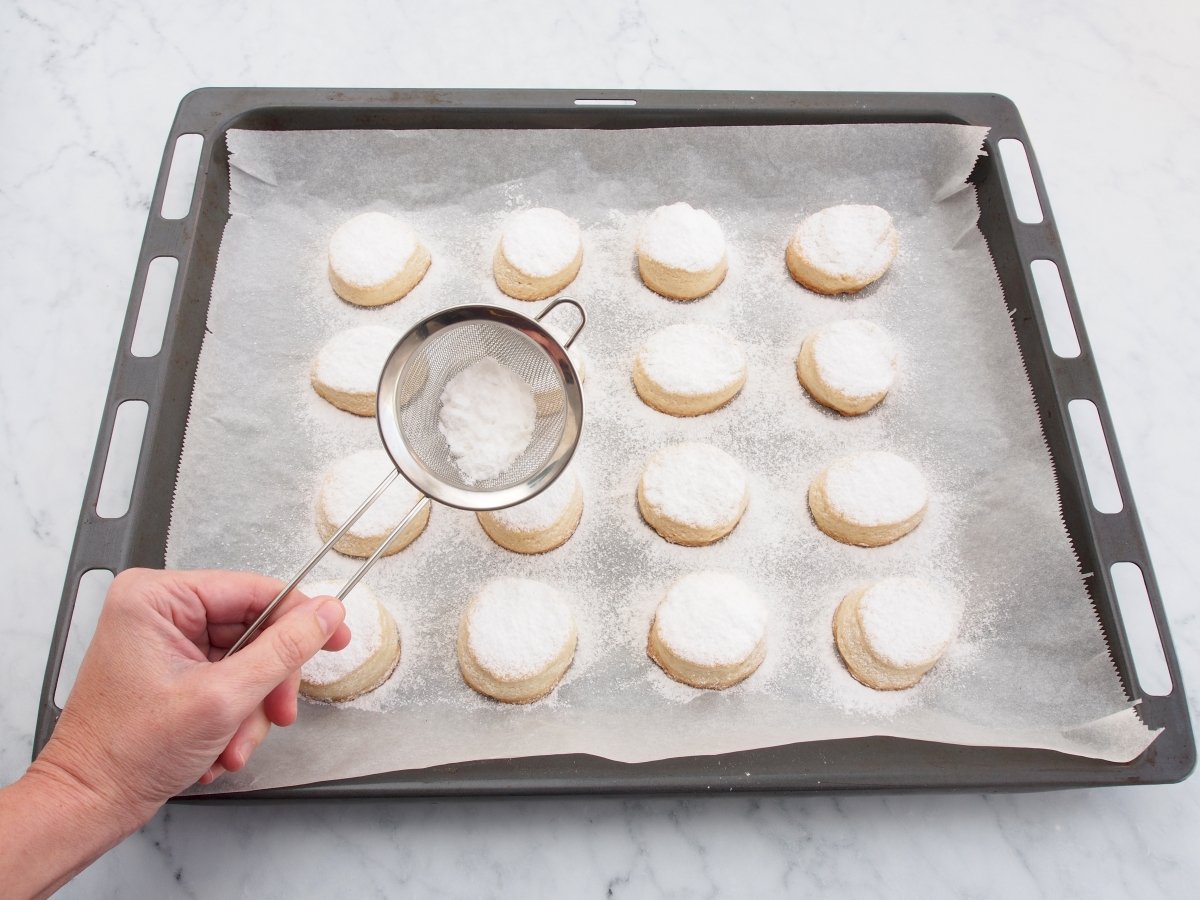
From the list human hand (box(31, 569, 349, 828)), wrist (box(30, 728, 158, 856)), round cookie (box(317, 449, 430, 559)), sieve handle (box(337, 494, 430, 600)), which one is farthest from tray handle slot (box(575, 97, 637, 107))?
wrist (box(30, 728, 158, 856))

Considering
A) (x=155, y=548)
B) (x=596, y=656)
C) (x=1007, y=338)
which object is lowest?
(x=596, y=656)

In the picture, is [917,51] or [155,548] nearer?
[155,548]

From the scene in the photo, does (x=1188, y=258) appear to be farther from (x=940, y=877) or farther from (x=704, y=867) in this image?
(x=704, y=867)

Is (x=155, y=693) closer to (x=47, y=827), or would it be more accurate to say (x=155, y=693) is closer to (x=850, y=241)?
(x=47, y=827)

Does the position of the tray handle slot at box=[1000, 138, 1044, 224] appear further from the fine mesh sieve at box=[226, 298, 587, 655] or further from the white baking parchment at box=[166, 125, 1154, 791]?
the fine mesh sieve at box=[226, 298, 587, 655]

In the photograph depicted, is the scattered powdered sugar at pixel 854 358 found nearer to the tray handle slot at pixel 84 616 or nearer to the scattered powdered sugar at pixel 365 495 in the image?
the scattered powdered sugar at pixel 365 495

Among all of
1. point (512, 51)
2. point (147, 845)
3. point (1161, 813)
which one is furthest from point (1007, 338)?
point (147, 845)
